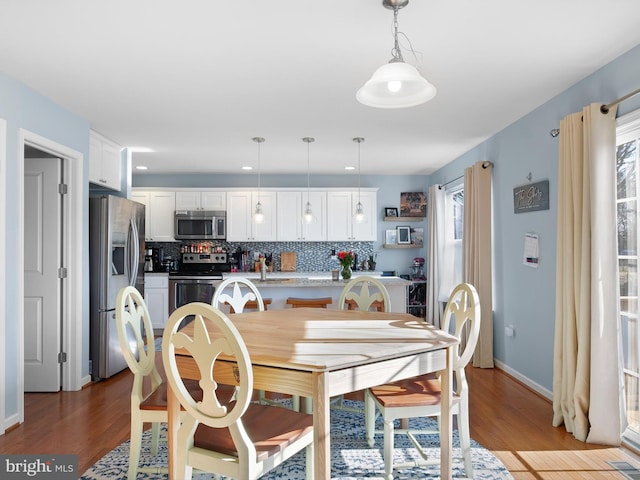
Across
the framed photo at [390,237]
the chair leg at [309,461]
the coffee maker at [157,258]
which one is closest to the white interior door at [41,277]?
the chair leg at [309,461]

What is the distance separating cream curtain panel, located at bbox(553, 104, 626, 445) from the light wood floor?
0.19 meters

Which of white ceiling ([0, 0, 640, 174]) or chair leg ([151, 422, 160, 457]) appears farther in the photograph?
chair leg ([151, 422, 160, 457])

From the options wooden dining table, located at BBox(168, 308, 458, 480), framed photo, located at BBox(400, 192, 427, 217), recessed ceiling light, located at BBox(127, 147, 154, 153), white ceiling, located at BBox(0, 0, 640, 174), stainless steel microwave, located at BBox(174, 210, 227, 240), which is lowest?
wooden dining table, located at BBox(168, 308, 458, 480)

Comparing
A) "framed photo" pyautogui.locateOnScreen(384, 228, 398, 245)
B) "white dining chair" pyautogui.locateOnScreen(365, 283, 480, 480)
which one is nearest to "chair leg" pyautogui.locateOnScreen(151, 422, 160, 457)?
"white dining chair" pyautogui.locateOnScreen(365, 283, 480, 480)

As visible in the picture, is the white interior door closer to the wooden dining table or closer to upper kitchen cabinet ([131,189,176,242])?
the wooden dining table

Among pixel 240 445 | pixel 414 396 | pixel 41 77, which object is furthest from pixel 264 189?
pixel 240 445

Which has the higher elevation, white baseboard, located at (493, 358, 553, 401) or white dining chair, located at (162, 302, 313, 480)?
white dining chair, located at (162, 302, 313, 480)

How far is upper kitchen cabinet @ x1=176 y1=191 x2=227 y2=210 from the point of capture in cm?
715

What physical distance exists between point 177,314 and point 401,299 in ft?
11.3

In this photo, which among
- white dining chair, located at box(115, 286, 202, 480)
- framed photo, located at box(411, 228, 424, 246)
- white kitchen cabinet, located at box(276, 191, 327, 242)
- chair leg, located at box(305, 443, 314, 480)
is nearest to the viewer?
chair leg, located at box(305, 443, 314, 480)

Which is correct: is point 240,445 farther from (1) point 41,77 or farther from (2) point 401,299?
(2) point 401,299

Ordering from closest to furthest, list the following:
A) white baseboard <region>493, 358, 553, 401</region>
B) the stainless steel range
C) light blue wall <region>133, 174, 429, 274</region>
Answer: white baseboard <region>493, 358, 553, 401</region>
the stainless steel range
light blue wall <region>133, 174, 429, 274</region>

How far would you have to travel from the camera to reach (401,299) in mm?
4969

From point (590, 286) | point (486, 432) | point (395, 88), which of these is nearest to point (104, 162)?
point (395, 88)
